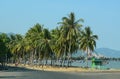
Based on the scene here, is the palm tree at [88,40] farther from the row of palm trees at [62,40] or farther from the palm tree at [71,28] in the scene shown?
the palm tree at [71,28]

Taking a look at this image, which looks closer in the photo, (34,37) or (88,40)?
(88,40)

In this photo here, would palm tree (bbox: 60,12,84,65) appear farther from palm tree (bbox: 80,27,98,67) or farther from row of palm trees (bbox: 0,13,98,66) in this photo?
palm tree (bbox: 80,27,98,67)

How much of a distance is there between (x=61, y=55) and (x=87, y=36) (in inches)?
401

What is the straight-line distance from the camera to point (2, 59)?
108500mm

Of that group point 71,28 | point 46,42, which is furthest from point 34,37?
point 71,28

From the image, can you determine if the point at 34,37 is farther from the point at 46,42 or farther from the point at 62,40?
the point at 62,40

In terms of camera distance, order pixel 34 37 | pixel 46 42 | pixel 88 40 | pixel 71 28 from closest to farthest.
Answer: pixel 71 28
pixel 88 40
pixel 46 42
pixel 34 37

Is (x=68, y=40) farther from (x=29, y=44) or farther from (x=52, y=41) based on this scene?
(x=29, y=44)

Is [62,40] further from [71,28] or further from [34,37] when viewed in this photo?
[34,37]

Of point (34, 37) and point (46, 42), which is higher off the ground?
point (34, 37)

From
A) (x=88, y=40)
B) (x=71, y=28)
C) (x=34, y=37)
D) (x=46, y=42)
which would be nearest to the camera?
(x=71, y=28)

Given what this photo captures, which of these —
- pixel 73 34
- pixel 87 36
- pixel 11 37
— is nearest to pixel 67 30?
pixel 73 34

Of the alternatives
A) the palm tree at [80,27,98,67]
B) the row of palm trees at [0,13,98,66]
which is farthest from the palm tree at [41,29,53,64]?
the palm tree at [80,27,98,67]

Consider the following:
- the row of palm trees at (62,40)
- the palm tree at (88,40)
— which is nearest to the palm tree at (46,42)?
the row of palm trees at (62,40)
